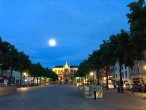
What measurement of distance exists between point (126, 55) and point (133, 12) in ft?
23.8

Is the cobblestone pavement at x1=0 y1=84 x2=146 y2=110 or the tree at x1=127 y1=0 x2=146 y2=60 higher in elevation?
the tree at x1=127 y1=0 x2=146 y2=60

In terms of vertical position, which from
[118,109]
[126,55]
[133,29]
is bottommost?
[118,109]

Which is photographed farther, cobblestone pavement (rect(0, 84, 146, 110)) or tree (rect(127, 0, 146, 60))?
tree (rect(127, 0, 146, 60))

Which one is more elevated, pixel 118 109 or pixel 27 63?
pixel 27 63

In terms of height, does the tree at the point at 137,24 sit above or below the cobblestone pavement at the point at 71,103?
above

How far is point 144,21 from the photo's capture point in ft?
122

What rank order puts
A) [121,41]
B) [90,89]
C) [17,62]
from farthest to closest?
[17,62] < [121,41] < [90,89]

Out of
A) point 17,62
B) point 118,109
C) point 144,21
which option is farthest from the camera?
point 17,62

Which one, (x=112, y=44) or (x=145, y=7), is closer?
(x=145, y=7)

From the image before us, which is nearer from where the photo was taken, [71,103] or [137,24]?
[71,103]

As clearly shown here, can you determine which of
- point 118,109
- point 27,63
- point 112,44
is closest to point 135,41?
point 118,109

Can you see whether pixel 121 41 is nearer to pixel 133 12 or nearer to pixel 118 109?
pixel 133 12

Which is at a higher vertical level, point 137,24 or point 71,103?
point 137,24

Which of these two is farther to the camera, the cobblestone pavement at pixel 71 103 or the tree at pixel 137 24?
the tree at pixel 137 24
